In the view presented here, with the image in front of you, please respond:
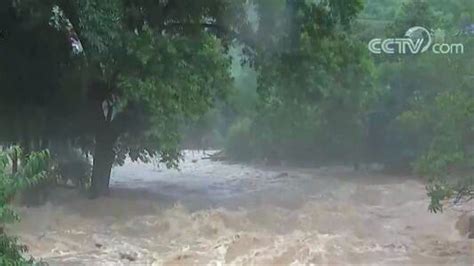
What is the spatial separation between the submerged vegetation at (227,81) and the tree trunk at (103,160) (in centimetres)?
1

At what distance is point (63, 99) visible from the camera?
718 cm

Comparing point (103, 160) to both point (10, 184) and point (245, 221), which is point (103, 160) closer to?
point (245, 221)

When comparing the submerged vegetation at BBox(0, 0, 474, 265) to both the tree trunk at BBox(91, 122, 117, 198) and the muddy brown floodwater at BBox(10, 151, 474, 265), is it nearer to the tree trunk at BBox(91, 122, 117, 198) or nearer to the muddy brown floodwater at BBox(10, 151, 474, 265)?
the tree trunk at BBox(91, 122, 117, 198)

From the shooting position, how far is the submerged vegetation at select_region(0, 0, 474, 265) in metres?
Result: 6.01

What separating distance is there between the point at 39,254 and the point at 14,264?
2488 millimetres

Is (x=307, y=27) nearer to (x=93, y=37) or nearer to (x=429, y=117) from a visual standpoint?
(x=429, y=117)

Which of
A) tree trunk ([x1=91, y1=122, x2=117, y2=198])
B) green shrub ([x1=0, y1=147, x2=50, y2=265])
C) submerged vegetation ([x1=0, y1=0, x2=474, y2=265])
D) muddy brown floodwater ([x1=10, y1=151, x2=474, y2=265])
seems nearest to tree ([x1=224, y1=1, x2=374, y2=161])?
submerged vegetation ([x1=0, y1=0, x2=474, y2=265])

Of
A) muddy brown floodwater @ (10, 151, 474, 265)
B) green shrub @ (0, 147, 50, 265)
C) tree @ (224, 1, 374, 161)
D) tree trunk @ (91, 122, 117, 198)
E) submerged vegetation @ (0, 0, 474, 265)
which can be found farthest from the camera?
tree trunk @ (91, 122, 117, 198)

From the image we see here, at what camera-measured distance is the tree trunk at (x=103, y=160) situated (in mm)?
7453

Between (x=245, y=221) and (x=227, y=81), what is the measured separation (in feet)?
3.70

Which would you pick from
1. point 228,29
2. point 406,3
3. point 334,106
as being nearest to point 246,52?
point 228,29

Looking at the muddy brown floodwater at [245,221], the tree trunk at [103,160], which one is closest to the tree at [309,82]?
the muddy brown floodwater at [245,221]

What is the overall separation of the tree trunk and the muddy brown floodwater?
89 millimetres

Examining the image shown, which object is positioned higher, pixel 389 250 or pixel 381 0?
pixel 381 0
